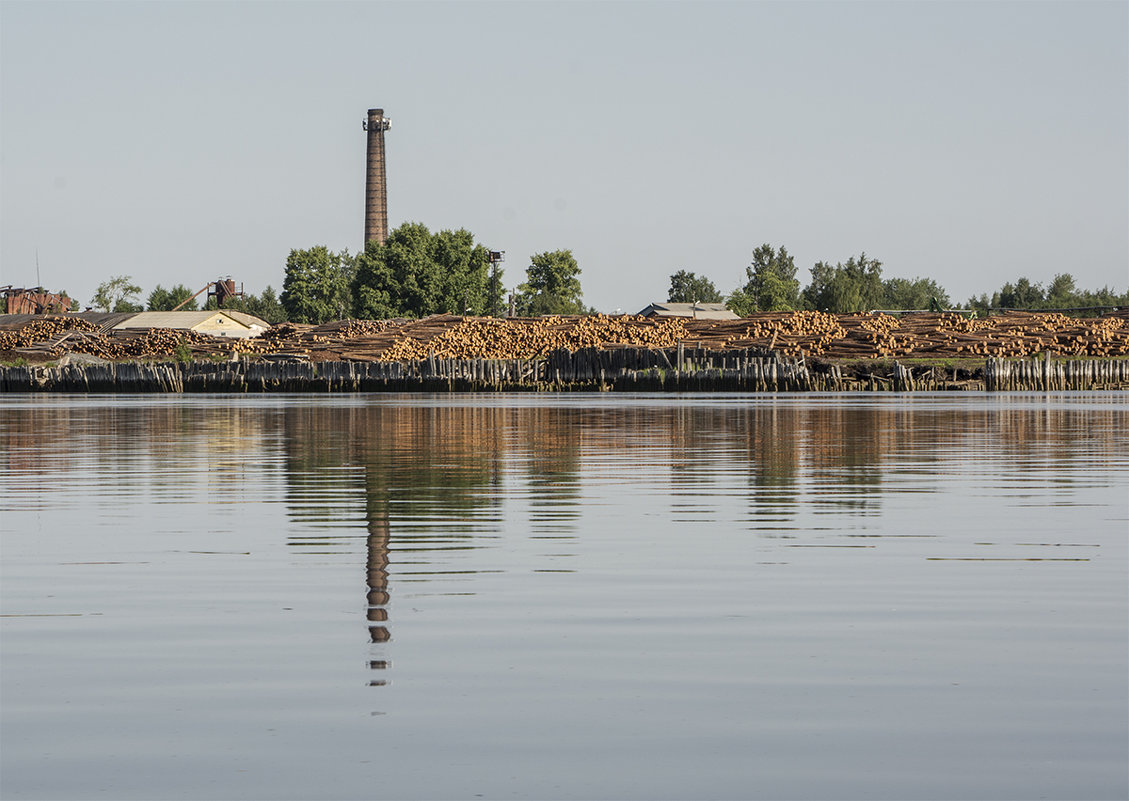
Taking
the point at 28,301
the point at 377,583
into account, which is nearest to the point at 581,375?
the point at 377,583

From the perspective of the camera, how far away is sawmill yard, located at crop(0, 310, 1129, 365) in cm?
6612

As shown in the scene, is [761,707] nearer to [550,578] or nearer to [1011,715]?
[1011,715]

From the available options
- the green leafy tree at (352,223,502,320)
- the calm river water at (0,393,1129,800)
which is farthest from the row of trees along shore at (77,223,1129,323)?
A: the calm river water at (0,393,1129,800)

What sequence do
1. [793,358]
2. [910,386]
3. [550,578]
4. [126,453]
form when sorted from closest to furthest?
[550,578] → [126,453] → [910,386] → [793,358]

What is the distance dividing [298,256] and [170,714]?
154m

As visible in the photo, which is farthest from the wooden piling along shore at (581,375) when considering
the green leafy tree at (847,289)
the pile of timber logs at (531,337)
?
the green leafy tree at (847,289)

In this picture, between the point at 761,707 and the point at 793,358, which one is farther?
the point at 793,358

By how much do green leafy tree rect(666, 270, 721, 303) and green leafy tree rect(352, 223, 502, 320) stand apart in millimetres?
34317

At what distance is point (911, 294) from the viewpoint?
173 metres

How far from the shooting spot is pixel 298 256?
517 feet

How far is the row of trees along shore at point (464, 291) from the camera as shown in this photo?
133m

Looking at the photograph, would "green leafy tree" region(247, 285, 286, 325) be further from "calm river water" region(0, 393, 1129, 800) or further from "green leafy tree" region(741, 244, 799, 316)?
"calm river water" region(0, 393, 1129, 800)

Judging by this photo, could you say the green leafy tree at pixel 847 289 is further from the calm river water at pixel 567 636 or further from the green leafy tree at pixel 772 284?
the calm river water at pixel 567 636

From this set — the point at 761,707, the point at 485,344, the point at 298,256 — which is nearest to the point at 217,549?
the point at 761,707
